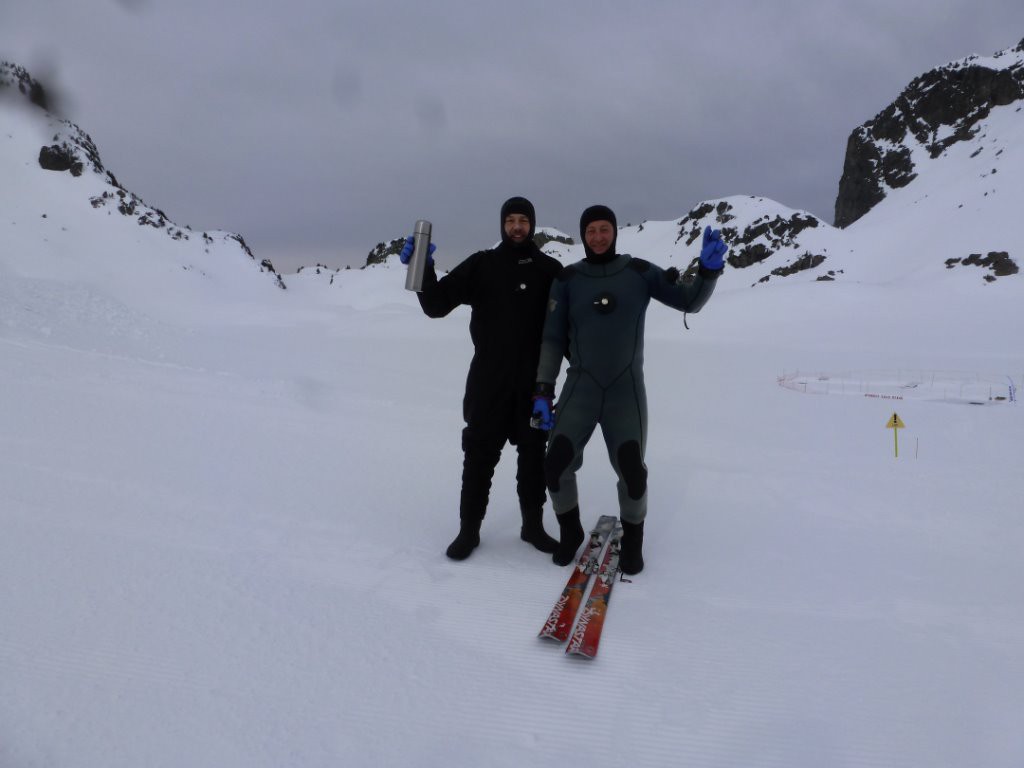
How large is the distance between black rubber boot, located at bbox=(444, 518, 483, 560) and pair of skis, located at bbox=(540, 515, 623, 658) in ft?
2.32

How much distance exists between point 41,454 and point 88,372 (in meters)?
4.05

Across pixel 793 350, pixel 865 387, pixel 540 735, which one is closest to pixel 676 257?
pixel 793 350

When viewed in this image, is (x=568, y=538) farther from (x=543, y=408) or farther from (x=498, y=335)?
(x=498, y=335)

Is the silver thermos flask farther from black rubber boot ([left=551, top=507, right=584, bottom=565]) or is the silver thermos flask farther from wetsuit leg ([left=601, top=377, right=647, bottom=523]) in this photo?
black rubber boot ([left=551, top=507, right=584, bottom=565])

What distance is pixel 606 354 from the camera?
3.63m

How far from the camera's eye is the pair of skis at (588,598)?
9.40ft

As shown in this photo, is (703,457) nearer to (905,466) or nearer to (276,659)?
(905,466)

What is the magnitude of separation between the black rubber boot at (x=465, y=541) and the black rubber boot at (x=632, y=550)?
1.00 metres

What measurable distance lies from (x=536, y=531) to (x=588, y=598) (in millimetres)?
883

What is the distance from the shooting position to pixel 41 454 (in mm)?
4672

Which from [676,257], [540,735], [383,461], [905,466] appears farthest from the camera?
[676,257]

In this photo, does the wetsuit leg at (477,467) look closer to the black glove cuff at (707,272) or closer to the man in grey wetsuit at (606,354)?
the man in grey wetsuit at (606,354)

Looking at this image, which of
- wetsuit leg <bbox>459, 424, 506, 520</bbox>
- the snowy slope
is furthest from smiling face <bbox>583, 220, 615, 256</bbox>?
the snowy slope

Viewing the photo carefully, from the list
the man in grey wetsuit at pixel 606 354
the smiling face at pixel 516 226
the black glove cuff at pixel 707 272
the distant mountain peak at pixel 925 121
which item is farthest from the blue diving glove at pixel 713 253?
the distant mountain peak at pixel 925 121
